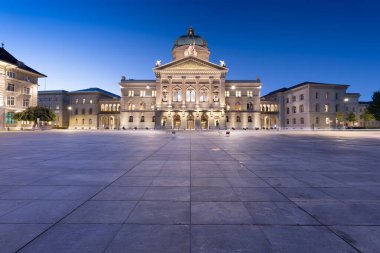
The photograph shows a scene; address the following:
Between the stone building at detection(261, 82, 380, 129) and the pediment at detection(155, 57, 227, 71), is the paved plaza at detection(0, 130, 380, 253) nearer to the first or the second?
the pediment at detection(155, 57, 227, 71)

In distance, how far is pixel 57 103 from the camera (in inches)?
3942

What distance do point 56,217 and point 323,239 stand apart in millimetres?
4504

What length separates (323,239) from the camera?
3.69 metres

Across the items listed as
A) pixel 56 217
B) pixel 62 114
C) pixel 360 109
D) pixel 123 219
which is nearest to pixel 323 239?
pixel 123 219

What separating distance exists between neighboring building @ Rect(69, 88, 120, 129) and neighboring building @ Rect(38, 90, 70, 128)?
2789mm

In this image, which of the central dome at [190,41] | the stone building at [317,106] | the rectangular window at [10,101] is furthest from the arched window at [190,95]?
the rectangular window at [10,101]

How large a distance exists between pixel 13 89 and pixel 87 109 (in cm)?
3368

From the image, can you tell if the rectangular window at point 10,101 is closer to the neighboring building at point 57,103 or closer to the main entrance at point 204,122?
the neighboring building at point 57,103

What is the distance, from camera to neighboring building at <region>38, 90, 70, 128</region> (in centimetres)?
9988

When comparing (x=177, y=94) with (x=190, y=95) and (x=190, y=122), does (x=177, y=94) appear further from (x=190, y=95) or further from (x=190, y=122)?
(x=190, y=122)

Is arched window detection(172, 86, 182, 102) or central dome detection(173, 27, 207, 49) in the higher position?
central dome detection(173, 27, 207, 49)

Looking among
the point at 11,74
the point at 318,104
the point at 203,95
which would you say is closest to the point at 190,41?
the point at 203,95

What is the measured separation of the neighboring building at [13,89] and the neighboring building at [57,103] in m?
25.6

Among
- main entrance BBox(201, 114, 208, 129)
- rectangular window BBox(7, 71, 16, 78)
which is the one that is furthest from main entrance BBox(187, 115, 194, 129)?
rectangular window BBox(7, 71, 16, 78)
